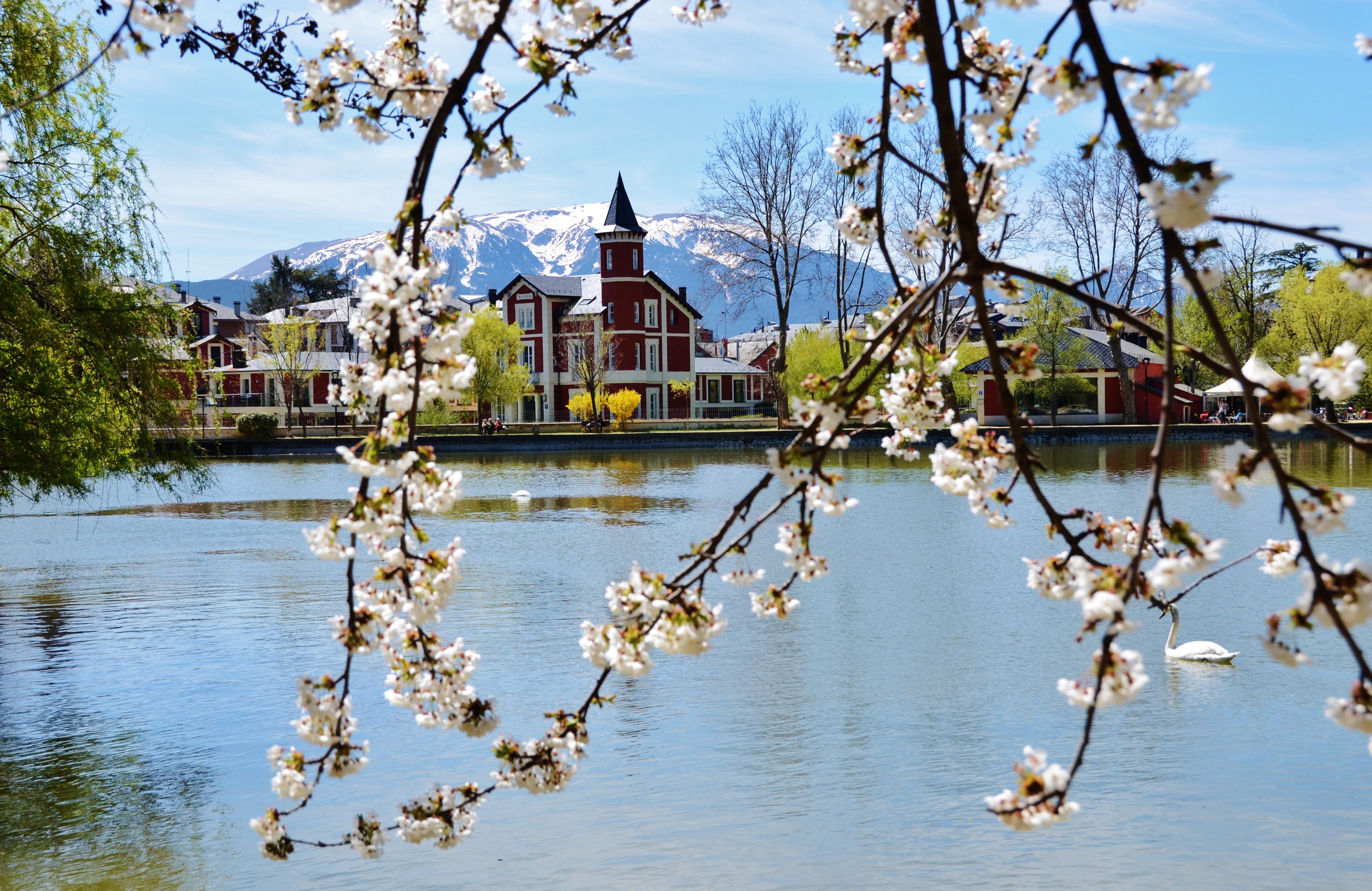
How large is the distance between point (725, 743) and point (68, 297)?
8861mm

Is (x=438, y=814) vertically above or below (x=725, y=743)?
above

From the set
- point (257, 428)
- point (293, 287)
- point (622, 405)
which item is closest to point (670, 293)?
point (622, 405)

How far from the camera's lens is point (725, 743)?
8.27 meters

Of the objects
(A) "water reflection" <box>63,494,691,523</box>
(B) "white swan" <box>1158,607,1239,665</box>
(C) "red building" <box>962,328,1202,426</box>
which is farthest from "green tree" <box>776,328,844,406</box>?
(B) "white swan" <box>1158,607,1239,665</box>

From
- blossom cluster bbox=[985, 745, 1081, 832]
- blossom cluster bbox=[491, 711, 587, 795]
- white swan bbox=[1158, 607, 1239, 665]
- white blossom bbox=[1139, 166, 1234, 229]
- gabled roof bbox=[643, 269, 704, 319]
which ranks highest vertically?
gabled roof bbox=[643, 269, 704, 319]

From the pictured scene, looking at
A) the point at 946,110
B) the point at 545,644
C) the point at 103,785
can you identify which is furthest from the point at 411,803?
the point at 545,644

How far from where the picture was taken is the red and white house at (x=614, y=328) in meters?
57.7

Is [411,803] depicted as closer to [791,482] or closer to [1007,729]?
[791,482]

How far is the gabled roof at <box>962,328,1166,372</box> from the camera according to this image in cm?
4850

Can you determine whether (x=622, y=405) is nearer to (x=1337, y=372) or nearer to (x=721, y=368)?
(x=721, y=368)

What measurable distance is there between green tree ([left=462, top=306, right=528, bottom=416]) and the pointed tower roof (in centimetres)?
675

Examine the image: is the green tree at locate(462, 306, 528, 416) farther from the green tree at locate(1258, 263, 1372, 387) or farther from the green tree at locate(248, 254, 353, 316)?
the green tree at locate(248, 254, 353, 316)

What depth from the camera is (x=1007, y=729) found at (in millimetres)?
8273

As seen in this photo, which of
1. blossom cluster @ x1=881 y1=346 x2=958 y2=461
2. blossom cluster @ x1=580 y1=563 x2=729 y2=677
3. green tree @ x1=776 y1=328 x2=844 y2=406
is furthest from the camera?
green tree @ x1=776 y1=328 x2=844 y2=406
